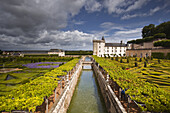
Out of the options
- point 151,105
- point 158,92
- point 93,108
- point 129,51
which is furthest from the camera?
point 129,51

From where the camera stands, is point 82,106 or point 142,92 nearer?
point 142,92

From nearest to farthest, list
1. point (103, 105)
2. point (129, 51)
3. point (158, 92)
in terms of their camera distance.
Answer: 1. point (158, 92)
2. point (103, 105)
3. point (129, 51)

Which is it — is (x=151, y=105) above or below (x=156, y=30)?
below

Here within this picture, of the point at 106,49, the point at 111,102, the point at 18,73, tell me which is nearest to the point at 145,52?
the point at 106,49

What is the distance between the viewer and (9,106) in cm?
417

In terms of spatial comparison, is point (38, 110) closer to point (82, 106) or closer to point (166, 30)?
point (82, 106)

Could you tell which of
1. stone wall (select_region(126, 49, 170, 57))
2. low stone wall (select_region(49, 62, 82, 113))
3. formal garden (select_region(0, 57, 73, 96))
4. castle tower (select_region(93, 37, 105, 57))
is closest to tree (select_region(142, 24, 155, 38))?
stone wall (select_region(126, 49, 170, 57))

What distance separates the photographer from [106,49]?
65.0 m

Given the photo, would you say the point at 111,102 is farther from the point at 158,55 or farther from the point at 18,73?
the point at 158,55

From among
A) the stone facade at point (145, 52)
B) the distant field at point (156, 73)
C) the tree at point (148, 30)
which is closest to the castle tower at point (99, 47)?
the stone facade at point (145, 52)

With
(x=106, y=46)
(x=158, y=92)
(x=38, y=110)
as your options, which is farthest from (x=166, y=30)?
(x=38, y=110)

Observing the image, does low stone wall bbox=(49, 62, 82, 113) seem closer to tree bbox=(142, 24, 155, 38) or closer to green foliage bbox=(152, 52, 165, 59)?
green foliage bbox=(152, 52, 165, 59)

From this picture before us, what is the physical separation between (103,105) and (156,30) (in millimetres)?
65809

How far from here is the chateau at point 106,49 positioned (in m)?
63.6
